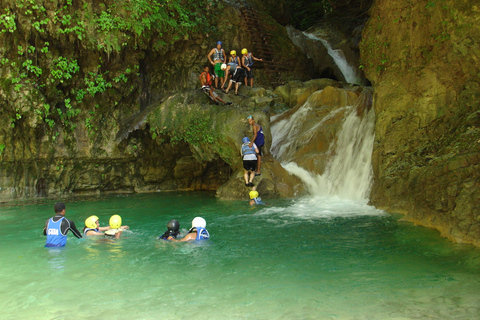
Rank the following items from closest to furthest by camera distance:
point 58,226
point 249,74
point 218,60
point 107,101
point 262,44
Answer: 1. point 58,226
2. point 107,101
3. point 218,60
4. point 249,74
5. point 262,44

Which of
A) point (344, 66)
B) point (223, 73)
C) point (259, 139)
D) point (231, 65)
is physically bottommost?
point (259, 139)

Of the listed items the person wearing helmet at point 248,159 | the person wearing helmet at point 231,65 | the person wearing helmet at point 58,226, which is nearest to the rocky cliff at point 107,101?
the person wearing helmet at point 248,159

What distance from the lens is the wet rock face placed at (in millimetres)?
7354

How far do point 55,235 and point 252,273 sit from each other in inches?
138

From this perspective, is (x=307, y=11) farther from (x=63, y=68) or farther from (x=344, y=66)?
(x=63, y=68)

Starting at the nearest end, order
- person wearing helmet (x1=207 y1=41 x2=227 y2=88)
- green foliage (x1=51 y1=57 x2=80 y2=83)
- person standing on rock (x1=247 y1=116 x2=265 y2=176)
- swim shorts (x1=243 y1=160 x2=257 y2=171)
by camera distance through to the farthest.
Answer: swim shorts (x1=243 y1=160 x2=257 y2=171) → person standing on rock (x1=247 y1=116 x2=265 y2=176) → green foliage (x1=51 y1=57 x2=80 y2=83) → person wearing helmet (x1=207 y1=41 x2=227 y2=88)

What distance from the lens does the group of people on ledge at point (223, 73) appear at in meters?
15.2

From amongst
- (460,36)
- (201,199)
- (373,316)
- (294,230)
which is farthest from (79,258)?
(460,36)

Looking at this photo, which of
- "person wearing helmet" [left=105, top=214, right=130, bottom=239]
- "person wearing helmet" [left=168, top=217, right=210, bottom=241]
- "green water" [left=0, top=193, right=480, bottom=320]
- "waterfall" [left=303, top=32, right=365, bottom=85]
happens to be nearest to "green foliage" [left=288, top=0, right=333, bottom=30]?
"waterfall" [left=303, top=32, right=365, bottom=85]

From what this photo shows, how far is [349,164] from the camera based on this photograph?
491 inches

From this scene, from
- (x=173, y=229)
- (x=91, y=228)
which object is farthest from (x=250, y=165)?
(x=91, y=228)

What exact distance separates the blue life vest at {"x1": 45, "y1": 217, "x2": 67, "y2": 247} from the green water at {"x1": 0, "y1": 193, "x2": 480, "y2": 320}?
6.2 inches

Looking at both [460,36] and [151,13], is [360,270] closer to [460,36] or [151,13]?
[460,36]

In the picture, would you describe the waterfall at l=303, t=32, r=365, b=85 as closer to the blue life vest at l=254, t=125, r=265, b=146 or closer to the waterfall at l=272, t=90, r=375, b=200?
the waterfall at l=272, t=90, r=375, b=200
